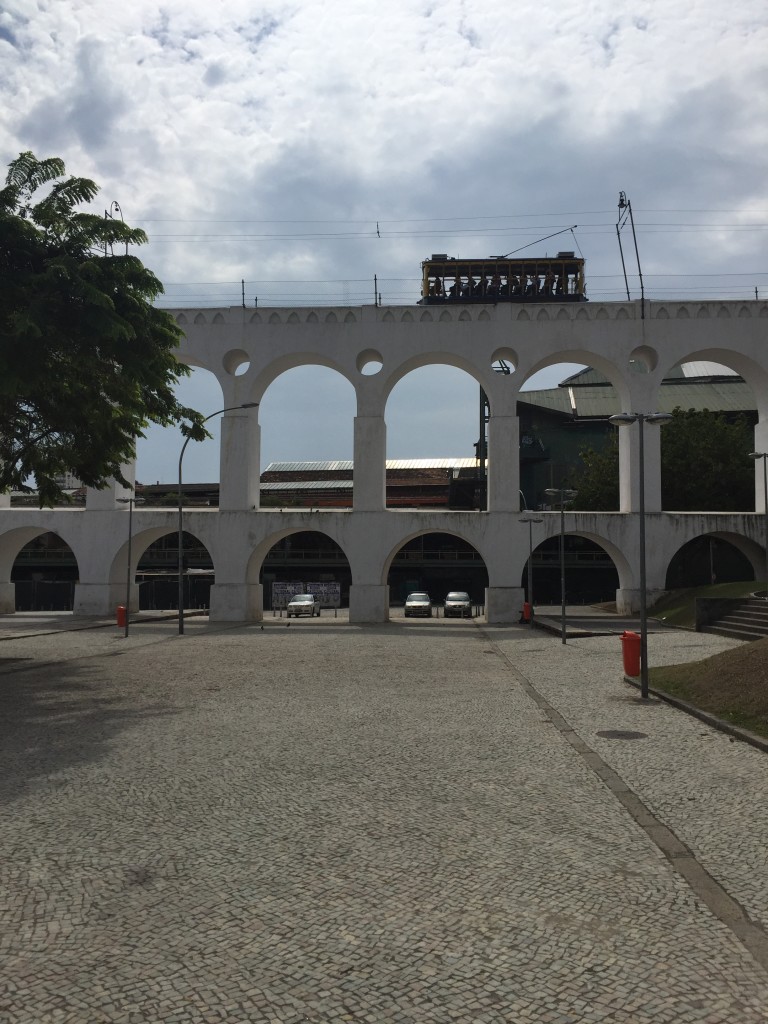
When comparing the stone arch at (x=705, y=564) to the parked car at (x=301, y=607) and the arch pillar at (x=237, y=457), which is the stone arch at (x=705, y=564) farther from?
the arch pillar at (x=237, y=457)

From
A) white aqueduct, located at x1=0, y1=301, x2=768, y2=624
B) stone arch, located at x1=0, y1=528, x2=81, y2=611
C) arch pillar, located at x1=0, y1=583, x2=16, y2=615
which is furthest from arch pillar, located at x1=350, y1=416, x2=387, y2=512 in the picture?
arch pillar, located at x1=0, y1=583, x2=16, y2=615

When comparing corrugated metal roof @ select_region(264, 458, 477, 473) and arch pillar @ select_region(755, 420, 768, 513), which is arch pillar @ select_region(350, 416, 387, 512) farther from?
corrugated metal roof @ select_region(264, 458, 477, 473)

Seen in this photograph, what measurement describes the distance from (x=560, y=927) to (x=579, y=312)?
35133 millimetres

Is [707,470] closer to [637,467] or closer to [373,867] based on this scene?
[637,467]

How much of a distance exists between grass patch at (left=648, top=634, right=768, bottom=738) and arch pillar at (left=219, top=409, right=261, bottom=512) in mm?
25231

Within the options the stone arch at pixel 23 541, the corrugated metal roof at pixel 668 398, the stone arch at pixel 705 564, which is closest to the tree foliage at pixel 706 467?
the stone arch at pixel 705 564

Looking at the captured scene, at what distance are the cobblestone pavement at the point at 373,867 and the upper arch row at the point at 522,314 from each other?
27272mm

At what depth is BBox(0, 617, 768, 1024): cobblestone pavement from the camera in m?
3.99

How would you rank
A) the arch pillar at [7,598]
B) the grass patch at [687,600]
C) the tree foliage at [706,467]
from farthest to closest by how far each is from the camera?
the tree foliage at [706,467]
the arch pillar at [7,598]
the grass patch at [687,600]

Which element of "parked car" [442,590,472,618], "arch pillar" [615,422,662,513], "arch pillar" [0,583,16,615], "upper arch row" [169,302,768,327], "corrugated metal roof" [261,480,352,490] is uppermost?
"upper arch row" [169,302,768,327]

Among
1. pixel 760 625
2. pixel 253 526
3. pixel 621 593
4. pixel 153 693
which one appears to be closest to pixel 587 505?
pixel 621 593

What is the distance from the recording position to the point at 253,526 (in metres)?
37.6

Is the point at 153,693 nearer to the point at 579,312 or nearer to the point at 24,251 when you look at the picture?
the point at 24,251

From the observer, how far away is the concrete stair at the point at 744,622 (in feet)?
A: 81.8
